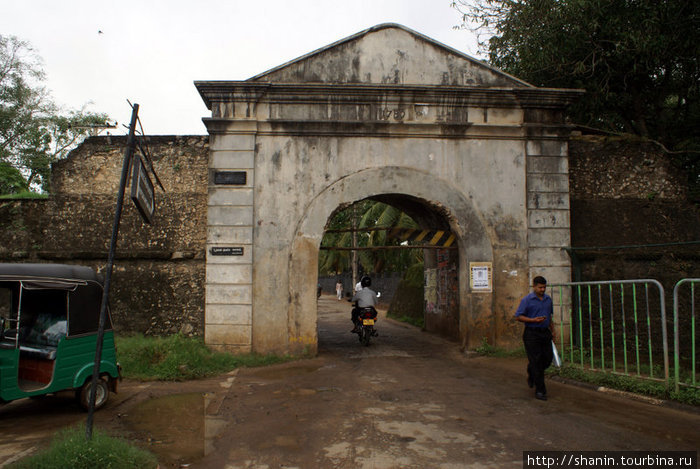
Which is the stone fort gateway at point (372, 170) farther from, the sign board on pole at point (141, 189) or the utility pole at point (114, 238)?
the utility pole at point (114, 238)

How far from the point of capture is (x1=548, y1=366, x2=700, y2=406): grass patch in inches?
227

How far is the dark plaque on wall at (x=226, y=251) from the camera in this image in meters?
9.20

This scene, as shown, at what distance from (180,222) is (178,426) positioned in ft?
17.0

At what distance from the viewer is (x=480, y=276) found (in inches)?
378

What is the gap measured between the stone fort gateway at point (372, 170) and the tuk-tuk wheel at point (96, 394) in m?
3.05

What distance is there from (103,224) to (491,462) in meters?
8.46

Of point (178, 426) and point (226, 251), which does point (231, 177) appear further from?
point (178, 426)

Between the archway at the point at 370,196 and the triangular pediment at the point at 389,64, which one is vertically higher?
the triangular pediment at the point at 389,64

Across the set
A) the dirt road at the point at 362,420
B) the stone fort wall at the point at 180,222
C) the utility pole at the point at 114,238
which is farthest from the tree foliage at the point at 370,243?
the utility pole at the point at 114,238

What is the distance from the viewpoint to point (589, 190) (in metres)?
10.4

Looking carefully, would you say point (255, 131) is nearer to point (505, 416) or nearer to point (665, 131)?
point (505, 416)


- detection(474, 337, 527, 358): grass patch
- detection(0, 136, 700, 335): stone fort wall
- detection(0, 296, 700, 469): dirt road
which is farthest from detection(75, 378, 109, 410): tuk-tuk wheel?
detection(474, 337, 527, 358): grass patch

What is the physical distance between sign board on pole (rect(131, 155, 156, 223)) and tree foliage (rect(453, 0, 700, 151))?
9916 mm

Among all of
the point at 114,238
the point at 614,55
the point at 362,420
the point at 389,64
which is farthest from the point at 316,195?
the point at 614,55
